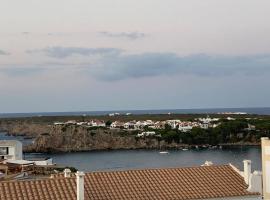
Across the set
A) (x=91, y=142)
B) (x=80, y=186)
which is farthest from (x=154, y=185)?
(x=91, y=142)

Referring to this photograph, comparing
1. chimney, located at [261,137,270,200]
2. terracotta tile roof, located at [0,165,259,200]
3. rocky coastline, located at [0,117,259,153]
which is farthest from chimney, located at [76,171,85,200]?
rocky coastline, located at [0,117,259,153]

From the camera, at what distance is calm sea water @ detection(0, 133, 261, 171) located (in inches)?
2977

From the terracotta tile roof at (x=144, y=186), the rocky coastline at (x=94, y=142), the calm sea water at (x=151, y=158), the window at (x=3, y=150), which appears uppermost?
the terracotta tile roof at (x=144, y=186)

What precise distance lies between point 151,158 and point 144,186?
6827cm

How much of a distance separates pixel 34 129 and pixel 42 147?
54357 mm

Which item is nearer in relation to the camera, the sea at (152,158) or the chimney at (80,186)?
the chimney at (80,186)

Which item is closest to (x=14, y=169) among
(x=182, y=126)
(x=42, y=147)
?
(x=42, y=147)

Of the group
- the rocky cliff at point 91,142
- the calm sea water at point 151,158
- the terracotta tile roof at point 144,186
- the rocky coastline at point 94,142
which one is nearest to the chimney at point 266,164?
the terracotta tile roof at point 144,186

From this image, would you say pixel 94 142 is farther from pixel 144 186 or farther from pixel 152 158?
pixel 144 186

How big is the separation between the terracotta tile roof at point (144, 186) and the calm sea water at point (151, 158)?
4997 centimetres

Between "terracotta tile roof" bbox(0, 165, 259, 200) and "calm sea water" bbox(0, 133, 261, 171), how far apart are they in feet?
164

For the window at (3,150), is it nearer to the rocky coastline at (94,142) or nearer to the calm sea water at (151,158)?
the calm sea water at (151,158)

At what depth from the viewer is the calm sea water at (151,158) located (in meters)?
75.6

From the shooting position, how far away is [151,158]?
8769 cm
